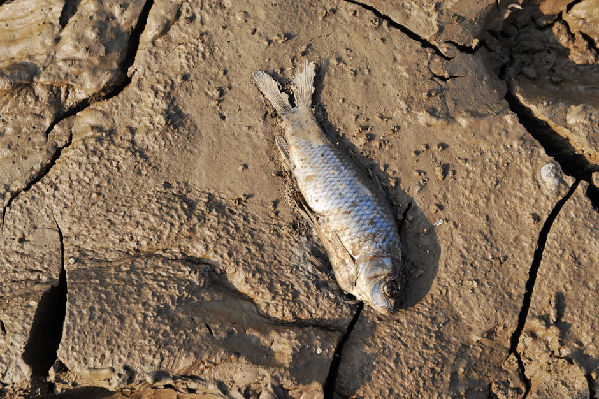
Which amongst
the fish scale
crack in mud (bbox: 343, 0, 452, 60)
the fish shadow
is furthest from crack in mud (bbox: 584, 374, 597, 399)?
crack in mud (bbox: 343, 0, 452, 60)

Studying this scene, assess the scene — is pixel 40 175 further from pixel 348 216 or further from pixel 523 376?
pixel 523 376

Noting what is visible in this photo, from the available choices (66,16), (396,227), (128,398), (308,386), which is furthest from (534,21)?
(128,398)

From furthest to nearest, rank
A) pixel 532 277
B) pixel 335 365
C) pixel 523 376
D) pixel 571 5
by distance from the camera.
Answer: pixel 571 5, pixel 532 277, pixel 523 376, pixel 335 365

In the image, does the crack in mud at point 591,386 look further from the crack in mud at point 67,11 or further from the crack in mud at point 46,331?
the crack in mud at point 67,11

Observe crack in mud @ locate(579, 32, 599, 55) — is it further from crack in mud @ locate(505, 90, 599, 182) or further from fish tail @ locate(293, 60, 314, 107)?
fish tail @ locate(293, 60, 314, 107)

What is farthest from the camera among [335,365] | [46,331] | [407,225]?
[407,225]

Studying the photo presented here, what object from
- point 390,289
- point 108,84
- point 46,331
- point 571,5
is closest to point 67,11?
point 108,84

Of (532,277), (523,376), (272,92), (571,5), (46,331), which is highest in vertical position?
(571,5)

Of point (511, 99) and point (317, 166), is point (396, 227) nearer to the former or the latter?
point (317, 166)
